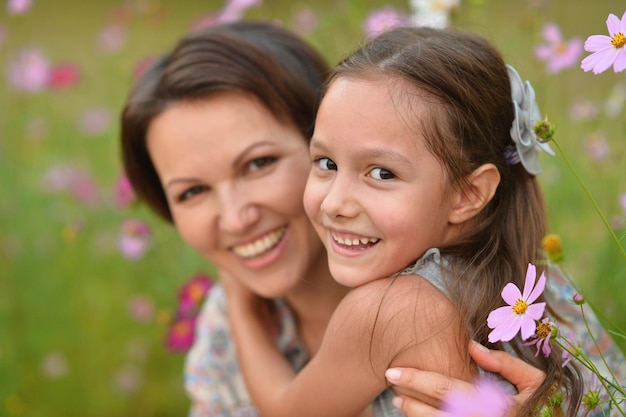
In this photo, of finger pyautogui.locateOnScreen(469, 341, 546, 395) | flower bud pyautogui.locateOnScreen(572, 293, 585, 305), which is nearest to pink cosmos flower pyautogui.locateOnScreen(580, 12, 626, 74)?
flower bud pyautogui.locateOnScreen(572, 293, 585, 305)

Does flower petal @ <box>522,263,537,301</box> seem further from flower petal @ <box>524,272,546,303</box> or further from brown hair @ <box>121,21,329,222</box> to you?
brown hair @ <box>121,21,329,222</box>

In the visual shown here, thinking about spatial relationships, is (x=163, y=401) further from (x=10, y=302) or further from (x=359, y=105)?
(x=359, y=105)

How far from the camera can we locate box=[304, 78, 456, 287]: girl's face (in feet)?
3.41

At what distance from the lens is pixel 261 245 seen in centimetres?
142

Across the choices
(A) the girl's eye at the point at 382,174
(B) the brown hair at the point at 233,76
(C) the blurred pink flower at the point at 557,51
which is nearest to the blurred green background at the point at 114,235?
(C) the blurred pink flower at the point at 557,51

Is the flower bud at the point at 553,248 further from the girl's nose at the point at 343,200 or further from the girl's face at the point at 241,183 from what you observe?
the girl's face at the point at 241,183

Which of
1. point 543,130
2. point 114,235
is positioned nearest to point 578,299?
point 543,130

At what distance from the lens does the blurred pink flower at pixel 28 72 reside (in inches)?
94.0

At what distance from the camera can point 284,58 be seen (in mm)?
1497

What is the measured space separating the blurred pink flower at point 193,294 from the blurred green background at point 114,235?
2.3 inches

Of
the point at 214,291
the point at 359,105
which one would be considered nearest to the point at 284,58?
the point at 359,105

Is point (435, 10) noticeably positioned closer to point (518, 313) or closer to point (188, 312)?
point (188, 312)

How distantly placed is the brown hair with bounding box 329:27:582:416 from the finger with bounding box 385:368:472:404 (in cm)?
7

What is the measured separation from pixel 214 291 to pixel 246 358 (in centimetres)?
35
